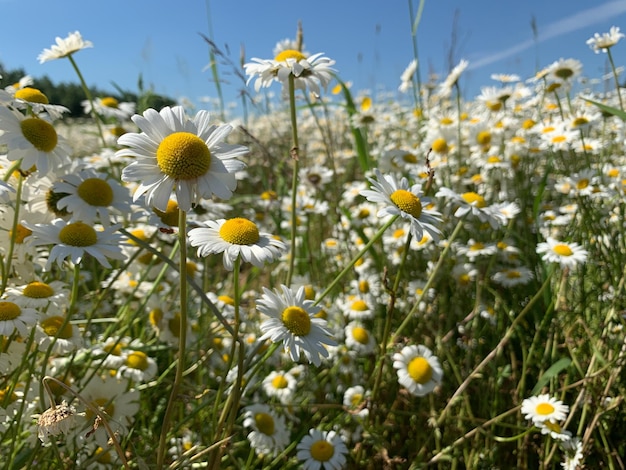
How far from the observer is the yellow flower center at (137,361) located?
1434 millimetres

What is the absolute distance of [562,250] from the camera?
1.79 meters

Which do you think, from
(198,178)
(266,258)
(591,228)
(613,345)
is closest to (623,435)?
(613,345)

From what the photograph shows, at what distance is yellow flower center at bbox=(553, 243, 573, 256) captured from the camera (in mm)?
1780

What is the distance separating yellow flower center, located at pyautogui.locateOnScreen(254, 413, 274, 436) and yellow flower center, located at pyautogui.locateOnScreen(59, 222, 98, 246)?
714mm

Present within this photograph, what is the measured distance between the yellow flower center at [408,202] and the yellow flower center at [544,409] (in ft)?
2.39

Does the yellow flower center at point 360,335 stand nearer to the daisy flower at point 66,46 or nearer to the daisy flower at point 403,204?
the daisy flower at point 403,204

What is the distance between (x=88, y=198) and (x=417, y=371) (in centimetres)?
101

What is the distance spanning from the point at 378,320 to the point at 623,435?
2.98 ft

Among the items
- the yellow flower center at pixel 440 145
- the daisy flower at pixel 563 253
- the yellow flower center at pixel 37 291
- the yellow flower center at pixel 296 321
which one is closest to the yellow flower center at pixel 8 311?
the yellow flower center at pixel 37 291

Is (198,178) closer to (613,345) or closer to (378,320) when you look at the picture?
(378,320)

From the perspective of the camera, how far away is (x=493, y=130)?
8.84 feet

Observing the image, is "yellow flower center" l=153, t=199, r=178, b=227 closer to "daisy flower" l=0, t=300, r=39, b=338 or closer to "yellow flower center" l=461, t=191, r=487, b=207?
"daisy flower" l=0, t=300, r=39, b=338

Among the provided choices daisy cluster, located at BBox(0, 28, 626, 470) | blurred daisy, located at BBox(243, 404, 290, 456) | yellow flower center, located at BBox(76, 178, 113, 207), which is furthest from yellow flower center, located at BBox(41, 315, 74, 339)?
blurred daisy, located at BBox(243, 404, 290, 456)

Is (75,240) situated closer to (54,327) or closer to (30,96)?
(54,327)
